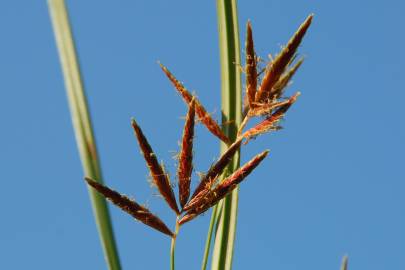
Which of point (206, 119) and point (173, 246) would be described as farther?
point (206, 119)

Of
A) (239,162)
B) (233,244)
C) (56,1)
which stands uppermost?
(56,1)

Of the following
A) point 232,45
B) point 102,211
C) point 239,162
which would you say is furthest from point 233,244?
point 102,211

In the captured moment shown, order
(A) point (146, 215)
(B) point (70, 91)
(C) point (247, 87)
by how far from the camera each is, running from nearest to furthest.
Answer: (B) point (70, 91), (A) point (146, 215), (C) point (247, 87)

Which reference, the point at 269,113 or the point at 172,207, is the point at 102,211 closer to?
the point at 172,207

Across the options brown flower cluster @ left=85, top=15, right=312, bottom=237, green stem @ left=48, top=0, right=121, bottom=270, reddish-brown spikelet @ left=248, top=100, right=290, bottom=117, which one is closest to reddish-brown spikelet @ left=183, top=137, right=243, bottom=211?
brown flower cluster @ left=85, top=15, right=312, bottom=237

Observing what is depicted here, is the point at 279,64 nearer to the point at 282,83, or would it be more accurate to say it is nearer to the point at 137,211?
the point at 282,83

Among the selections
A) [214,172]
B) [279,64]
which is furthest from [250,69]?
[214,172]

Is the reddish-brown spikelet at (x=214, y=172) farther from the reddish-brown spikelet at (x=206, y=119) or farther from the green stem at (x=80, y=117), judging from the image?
the green stem at (x=80, y=117)
